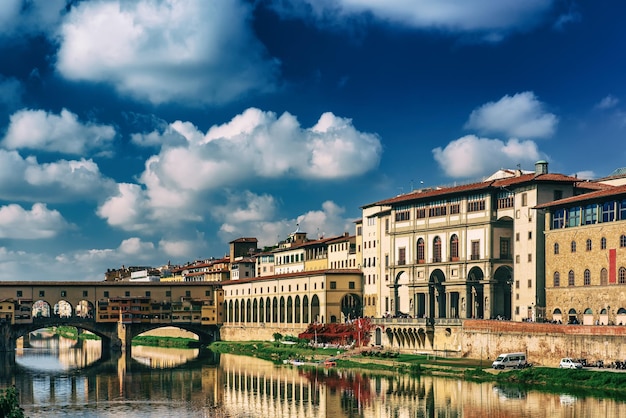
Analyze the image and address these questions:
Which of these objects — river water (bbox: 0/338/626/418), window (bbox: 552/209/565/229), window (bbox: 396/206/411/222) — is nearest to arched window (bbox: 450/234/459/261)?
window (bbox: 396/206/411/222)

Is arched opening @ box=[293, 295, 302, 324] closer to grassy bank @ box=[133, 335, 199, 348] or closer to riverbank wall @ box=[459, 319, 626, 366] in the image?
grassy bank @ box=[133, 335, 199, 348]

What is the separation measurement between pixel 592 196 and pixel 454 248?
20.2m

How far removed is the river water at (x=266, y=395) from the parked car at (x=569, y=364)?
4.90 metres

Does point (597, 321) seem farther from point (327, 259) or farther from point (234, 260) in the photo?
point (234, 260)

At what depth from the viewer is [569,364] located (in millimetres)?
66625

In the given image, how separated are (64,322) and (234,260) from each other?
128ft

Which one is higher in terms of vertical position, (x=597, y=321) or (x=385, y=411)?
(x=597, y=321)

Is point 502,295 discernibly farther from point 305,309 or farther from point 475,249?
point 305,309

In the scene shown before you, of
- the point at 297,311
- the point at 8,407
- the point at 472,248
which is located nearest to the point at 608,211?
the point at 472,248

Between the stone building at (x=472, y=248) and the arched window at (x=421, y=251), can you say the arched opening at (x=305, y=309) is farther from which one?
the arched window at (x=421, y=251)

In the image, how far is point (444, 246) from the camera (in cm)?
9169

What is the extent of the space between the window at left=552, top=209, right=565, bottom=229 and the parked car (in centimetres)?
1402

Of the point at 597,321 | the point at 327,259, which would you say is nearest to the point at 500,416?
the point at 597,321

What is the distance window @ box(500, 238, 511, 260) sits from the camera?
86.4 m
